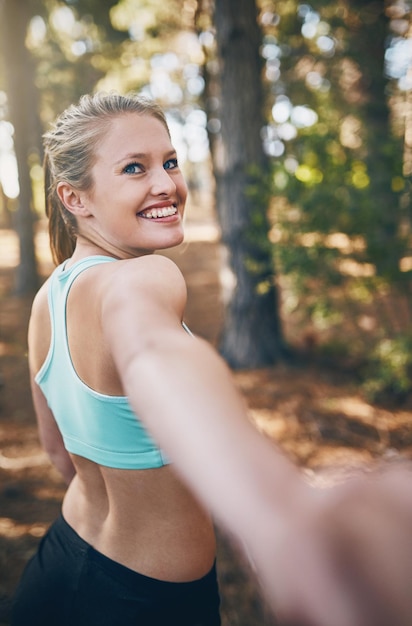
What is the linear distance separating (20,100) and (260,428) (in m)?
9.67

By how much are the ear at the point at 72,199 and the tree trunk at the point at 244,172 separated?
4737 millimetres

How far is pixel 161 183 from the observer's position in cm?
143

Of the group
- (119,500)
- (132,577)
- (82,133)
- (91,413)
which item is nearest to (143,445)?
(91,413)

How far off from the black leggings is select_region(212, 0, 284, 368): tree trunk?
4887 millimetres

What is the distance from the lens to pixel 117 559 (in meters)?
1.43

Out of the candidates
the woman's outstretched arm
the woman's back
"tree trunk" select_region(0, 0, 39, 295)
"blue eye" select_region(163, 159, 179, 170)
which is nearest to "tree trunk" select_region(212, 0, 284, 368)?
"blue eye" select_region(163, 159, 179, 170)

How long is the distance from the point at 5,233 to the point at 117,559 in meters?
26.7

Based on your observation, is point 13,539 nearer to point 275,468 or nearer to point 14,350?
point 275,468

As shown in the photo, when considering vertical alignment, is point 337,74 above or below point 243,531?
above

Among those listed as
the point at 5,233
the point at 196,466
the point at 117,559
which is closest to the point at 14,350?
the point at 117,559

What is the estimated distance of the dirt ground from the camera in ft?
11.0

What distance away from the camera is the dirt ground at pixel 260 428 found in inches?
131

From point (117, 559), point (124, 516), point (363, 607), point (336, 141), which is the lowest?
→ point (117, 559)

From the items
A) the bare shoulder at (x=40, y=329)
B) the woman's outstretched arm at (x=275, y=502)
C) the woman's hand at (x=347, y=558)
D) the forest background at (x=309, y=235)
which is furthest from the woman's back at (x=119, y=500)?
the forest background at (x=309, y=235)
